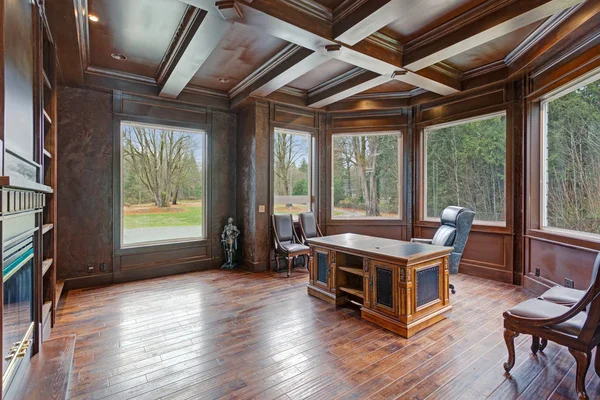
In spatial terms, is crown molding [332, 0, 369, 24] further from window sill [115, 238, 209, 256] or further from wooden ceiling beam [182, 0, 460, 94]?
window sill [115, 238, 209, 256]

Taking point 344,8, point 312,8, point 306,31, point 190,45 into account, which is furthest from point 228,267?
point 344,8

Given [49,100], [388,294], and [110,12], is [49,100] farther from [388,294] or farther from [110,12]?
[388,294]

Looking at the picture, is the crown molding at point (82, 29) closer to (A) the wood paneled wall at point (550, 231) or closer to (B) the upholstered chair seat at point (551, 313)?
(B) the upholstered chair seat at point (551, 313)

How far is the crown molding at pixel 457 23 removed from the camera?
287 centimetres

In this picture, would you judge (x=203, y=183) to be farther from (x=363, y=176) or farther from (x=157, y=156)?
(x=363, y=176)

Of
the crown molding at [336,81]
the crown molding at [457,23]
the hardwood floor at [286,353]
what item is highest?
the crown molding at [336,81]

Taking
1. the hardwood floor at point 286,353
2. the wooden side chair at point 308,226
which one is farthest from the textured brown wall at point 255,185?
the hardwood floor at point 286,353

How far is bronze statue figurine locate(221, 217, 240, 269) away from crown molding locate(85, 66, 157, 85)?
2.59 m

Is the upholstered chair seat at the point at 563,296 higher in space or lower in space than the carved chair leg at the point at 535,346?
higher

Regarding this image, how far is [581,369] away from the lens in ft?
6.28

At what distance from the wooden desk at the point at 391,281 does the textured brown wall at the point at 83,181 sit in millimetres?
3347

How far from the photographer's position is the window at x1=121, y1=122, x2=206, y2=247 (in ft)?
15.8

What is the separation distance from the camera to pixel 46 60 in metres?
3.03

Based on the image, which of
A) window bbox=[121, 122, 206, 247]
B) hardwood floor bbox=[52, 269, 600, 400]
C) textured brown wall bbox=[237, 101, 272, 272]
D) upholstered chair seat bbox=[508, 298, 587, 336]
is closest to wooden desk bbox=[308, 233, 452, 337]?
Answer: hardwood floor bbox=[52, 269, 600, 400]
